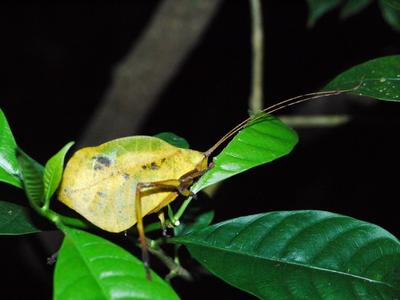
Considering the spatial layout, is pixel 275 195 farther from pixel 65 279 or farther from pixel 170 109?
pixel 65 279

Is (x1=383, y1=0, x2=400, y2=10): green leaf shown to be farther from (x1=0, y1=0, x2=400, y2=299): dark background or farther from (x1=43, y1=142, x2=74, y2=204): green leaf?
(x1=0, y1=0, x2=400, y2=299): dark background

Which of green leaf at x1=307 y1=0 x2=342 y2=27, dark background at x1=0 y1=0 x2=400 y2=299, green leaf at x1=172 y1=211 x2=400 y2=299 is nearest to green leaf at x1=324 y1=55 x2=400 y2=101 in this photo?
green leaf at x1=172 y1=211 x2=400 y2=299

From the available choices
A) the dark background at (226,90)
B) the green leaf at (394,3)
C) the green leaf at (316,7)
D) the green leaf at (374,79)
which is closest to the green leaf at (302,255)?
the green leaf at (374,79)

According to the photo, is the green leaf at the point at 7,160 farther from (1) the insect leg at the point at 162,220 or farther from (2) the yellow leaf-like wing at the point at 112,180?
(1) the insect leg at the point at 162,220

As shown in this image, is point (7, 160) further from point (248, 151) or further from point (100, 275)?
point (248, 151)

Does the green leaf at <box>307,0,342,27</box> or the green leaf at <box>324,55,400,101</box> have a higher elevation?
the green leaf at <box>307,0,342,27</box>

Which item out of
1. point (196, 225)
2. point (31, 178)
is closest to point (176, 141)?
point (196, 225)
